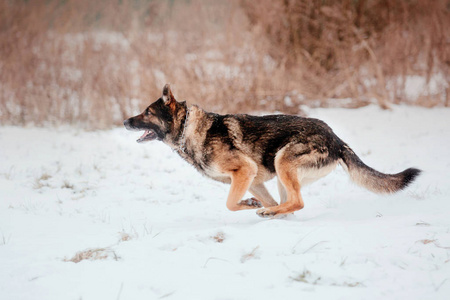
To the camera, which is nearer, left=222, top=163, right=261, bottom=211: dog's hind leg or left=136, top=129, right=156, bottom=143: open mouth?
left=222, top=163, right=261, bottom=211: dog's hind leg

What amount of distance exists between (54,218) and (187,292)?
8.89 ft

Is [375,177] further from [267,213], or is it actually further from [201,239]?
[201,239]

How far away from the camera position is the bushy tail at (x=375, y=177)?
13.5ft

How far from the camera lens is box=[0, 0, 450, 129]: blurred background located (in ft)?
35.5

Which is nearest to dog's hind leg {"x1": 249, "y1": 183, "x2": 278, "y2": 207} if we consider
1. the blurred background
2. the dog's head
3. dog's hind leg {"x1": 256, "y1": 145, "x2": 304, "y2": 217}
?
dog's hind leg {"x1": 256, "y1": 145, "x2": 304, "y2": 217}

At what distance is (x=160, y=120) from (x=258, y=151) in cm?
132

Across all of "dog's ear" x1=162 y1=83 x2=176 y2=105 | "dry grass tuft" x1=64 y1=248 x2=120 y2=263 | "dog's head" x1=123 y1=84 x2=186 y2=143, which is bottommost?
"dry grass tuft" x1=64 y1=248 x2=120 y2=263

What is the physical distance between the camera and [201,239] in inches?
137

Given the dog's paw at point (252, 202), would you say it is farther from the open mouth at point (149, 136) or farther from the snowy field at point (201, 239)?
the open mouth at point (149, 136)

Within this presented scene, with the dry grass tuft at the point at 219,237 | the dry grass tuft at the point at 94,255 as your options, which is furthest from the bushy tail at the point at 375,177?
the dry grass tuft at the point at 94,255

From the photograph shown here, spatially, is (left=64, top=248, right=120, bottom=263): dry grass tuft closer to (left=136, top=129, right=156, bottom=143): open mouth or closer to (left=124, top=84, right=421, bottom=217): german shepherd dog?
(left=124, top=84, right=421, bottom=217): german shepherd dog

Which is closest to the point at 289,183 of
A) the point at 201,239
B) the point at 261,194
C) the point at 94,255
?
the point at 261,194

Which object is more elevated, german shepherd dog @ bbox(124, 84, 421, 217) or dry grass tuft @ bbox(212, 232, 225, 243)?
german shepherd dog @ bbox(124, 84, 421, 217)

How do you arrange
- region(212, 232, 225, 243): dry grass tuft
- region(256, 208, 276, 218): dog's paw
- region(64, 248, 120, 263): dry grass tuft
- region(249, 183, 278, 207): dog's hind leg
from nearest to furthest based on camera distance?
region(64, 248, 120, 263): dry grass tuft
region(212, 232, 225, 243): dry grass tuft
region(256, 208, 276, 218): dog's paw
region(249, 183, 278, 207): dog's hind leg
